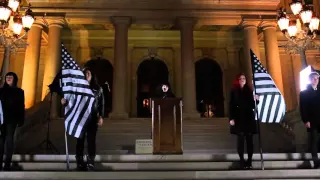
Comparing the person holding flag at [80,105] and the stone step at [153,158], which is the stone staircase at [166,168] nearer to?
the stone step at [153,158]

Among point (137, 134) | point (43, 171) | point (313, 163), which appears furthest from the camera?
point (137, 134)

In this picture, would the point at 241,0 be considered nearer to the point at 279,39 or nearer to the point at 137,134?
the point at 279,39

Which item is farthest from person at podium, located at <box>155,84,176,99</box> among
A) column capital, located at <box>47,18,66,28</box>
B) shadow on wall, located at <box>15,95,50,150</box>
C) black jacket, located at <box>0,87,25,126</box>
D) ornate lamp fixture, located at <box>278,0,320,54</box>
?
column capital, located at <box>47,18,66,28</box>

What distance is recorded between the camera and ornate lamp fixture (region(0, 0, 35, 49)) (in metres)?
14.0

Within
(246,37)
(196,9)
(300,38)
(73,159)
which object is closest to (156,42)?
(196,9)

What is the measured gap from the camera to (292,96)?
25.8 meters

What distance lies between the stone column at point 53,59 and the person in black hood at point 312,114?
45.8 ft

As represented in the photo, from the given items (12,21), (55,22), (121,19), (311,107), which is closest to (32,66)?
(55,22)

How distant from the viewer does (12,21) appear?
1570cm

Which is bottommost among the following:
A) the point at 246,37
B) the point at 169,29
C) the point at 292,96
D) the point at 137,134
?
the point at 137,134

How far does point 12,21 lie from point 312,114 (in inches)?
495

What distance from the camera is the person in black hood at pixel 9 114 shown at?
322 inches

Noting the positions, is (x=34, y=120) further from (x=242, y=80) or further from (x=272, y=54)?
(x=272, y=54)

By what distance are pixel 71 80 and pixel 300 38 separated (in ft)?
36.1
